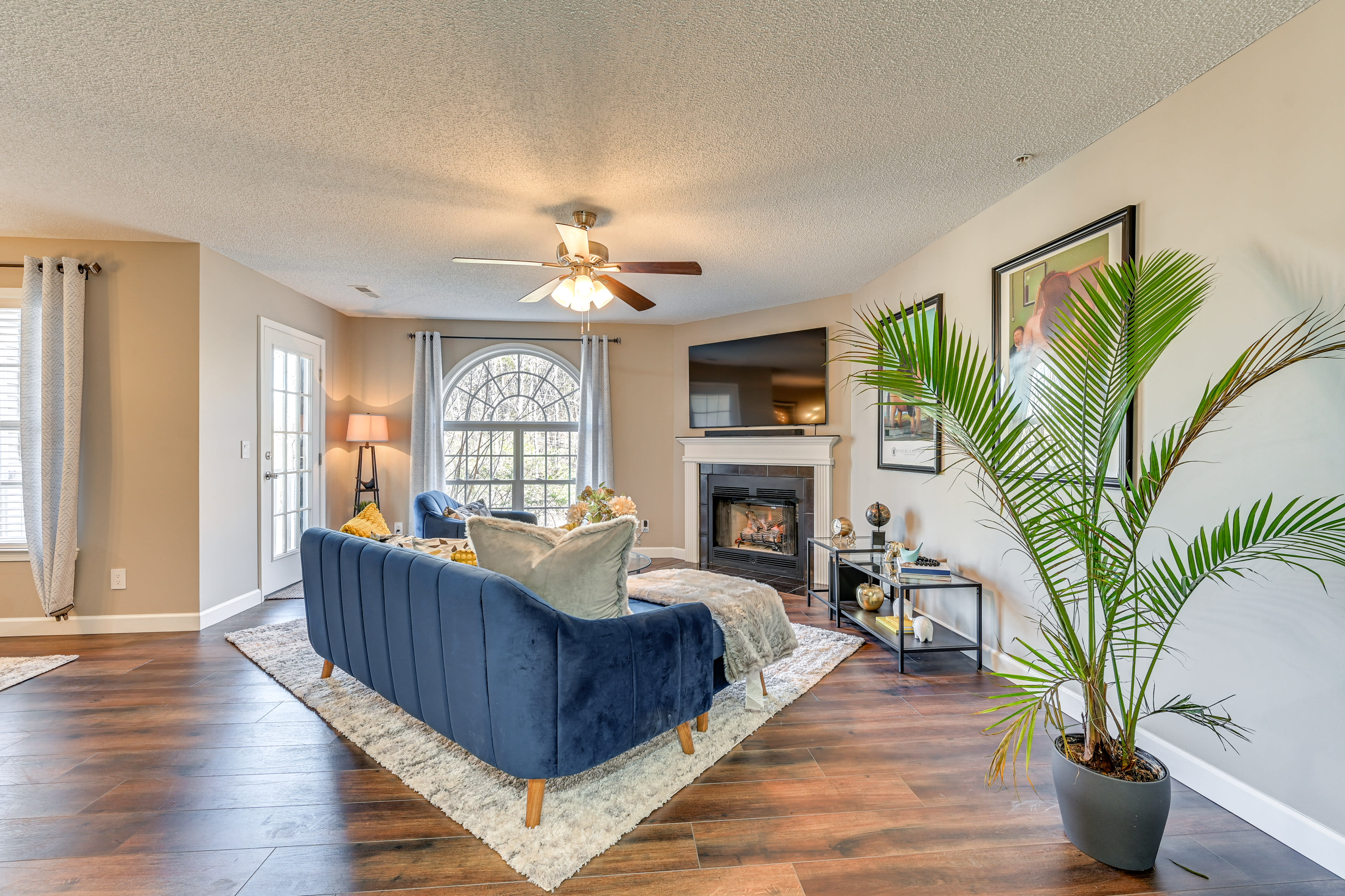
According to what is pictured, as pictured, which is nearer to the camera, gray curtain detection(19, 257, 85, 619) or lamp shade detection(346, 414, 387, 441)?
gray curtain detection(19, 257, 85, 619)

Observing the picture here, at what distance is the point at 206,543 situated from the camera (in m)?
4.01

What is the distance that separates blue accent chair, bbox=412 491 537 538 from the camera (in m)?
Result: 4.80

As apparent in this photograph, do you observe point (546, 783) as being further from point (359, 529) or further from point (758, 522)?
point (758, 522)

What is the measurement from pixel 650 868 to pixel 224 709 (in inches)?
84.0

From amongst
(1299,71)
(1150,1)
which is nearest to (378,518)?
(1150,1)

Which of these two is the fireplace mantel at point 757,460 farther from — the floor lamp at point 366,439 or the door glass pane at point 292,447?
the door glass pane at point 292,447

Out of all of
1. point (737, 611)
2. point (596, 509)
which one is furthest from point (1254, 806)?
point (596, 509)

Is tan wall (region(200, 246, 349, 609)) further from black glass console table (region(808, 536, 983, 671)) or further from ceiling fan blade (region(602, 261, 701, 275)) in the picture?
black glass console table (region(808, 536, 983, 671))

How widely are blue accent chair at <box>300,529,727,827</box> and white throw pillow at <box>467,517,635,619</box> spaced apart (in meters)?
0.06

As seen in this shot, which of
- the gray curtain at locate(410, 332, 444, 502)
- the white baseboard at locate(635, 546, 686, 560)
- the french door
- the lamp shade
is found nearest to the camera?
the french door

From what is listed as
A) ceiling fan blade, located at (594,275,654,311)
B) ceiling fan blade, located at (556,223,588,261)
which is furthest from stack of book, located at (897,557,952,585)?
ceiling fan blade, located at (556,223,588,261)

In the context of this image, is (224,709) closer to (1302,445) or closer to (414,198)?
(414,198)

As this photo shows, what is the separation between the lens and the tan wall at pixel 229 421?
3998 millimetres

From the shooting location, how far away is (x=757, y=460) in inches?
225
